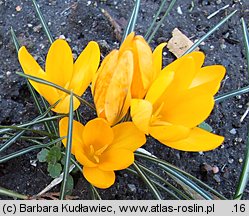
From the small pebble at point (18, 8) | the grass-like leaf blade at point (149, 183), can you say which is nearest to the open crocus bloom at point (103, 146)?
the grass-like leaf blade at point (149, 183)

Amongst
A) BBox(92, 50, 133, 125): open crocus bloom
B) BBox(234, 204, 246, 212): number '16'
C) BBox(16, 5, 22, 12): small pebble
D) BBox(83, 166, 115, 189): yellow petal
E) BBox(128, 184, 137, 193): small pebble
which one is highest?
BBox(92, 50, 133, 125): open crocus bloom

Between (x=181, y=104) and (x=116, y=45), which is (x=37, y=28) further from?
(x=181, y=104)

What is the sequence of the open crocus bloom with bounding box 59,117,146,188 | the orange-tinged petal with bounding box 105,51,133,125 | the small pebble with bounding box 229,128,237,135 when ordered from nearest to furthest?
the orange-tinged petal with bounding box 105,51,133,125, the open crocus bloom with bounding box 59,117,146,188, the small pebble with bounding box 229,128,237,135

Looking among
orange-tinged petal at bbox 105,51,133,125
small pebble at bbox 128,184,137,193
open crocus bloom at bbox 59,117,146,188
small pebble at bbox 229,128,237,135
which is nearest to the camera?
orange-tinged petal at bbox 105,51,133,125

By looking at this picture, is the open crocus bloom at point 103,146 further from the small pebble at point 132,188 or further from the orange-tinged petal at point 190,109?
the small pebble at point 132,188

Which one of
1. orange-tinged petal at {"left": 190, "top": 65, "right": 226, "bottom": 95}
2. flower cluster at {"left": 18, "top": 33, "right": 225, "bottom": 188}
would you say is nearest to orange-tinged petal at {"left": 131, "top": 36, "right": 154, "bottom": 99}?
flower cluster at {"left": 18, "top": 33, "right": 225, "bottom": 188}

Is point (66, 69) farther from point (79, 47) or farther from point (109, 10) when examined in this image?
point (109, 10)

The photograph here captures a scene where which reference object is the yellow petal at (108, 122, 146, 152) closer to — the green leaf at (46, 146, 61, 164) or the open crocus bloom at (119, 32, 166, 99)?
the open crocus bloom at (119, 32, 166, 99)
